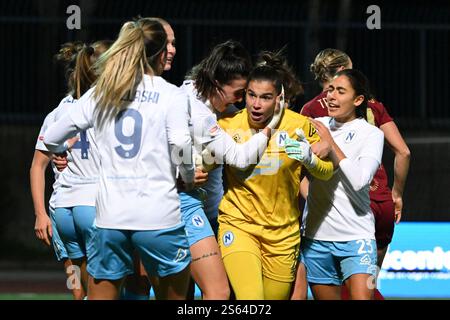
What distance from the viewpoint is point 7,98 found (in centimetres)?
1517

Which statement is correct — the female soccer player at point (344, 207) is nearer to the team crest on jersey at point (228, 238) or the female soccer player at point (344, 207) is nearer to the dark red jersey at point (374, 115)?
the team crest on jersey at point (228, 238)

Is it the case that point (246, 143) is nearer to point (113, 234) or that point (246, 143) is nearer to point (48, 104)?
point (113, 234)

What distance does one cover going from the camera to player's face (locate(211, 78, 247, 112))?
23.4 feet

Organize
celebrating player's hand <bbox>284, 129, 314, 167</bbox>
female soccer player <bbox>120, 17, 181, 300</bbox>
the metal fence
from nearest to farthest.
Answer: celebrating player's hand <bbox>284, 129, 314, 167</bbox> < female soccer player <bbox>120, 17, 181, 300</bbox> < the metal fence

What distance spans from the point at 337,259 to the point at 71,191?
179cm

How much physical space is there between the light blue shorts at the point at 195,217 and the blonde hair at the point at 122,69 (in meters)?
1.39

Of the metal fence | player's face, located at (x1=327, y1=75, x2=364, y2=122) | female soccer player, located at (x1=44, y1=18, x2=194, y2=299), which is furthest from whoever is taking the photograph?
the metal fence

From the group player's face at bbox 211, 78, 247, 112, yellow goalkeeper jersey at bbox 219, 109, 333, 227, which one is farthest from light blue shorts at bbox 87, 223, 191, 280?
player's face at bbox 211, 78, 247, 112

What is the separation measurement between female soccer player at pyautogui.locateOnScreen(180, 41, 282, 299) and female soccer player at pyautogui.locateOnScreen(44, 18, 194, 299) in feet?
2.80

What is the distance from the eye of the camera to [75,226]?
7.23 metres

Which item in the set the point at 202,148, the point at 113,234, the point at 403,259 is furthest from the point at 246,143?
the point at 403,259

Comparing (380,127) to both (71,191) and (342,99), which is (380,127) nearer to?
(342,99)

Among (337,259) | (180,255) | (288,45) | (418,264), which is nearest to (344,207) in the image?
(337,259)

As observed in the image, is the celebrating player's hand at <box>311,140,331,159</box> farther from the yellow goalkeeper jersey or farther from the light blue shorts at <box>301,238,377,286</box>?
the light blue shorts at <box>301,238,377,286</box>
